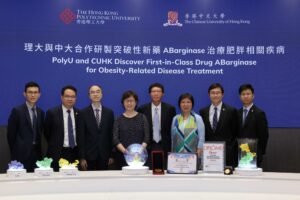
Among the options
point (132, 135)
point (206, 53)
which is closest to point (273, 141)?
point (206, 53)

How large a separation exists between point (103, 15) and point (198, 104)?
1.62 m

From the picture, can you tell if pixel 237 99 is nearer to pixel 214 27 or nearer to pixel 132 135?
pixel 214 27

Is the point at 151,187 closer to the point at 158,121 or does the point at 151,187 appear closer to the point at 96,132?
the point at 96,132

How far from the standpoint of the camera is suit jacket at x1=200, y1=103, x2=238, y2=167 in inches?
180

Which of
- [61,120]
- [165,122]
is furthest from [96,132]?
[165,122]

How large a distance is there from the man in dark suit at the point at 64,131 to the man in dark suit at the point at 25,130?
0.17 meters

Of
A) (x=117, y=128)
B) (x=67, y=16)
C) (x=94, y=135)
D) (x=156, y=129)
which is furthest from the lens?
(x=67, y=16)

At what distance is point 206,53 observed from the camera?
539cm

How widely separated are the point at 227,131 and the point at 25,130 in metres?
2.10

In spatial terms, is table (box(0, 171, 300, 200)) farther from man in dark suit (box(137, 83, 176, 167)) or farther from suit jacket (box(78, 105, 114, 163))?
man in dark suit (box(137, 83, 176, 167))

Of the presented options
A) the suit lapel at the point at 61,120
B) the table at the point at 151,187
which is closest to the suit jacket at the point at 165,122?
the suit lapel at the point at 61,120

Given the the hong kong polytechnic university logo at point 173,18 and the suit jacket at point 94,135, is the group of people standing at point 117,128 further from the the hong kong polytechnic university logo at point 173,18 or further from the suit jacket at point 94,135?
the the hong kong polytechnic university logo at point 173,18

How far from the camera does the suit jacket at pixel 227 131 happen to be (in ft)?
15.0

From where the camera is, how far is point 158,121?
187 inches
